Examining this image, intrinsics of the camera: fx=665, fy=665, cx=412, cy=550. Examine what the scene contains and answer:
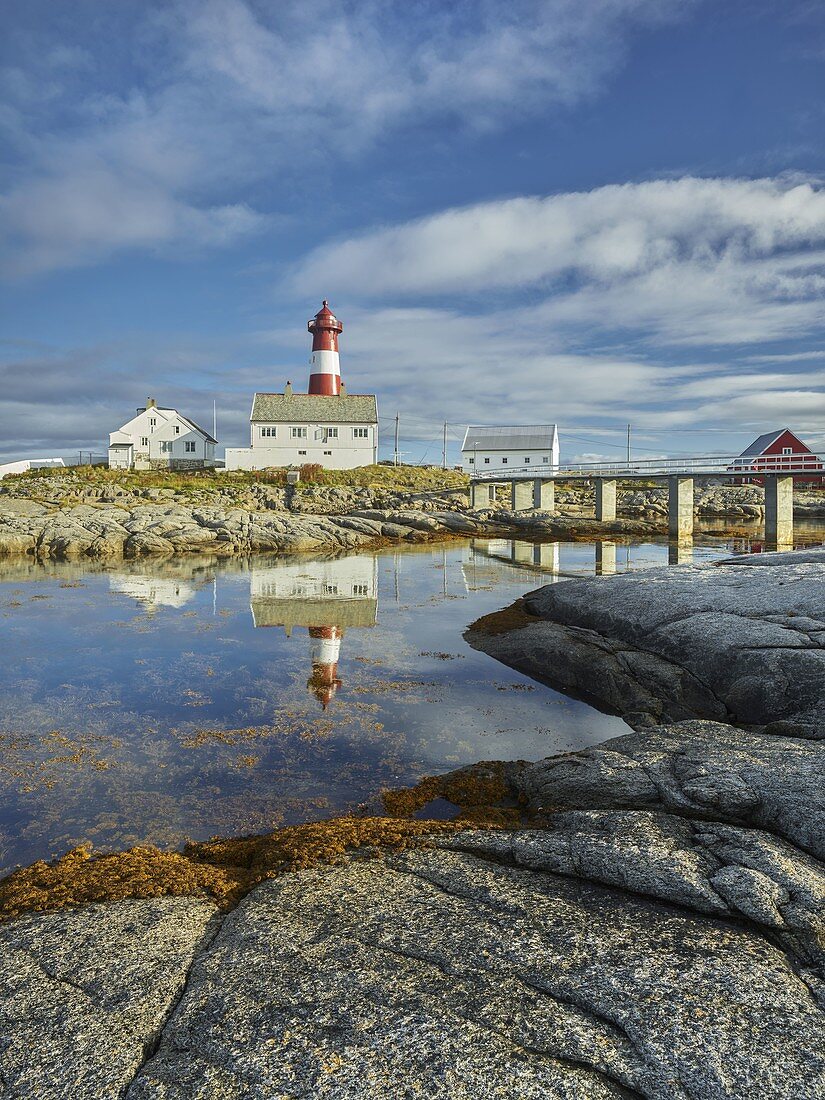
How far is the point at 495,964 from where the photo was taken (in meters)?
4.45

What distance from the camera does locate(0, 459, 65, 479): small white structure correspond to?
243 ft

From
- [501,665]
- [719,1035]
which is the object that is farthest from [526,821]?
[501,665]

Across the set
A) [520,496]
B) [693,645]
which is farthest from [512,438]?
[693,645]

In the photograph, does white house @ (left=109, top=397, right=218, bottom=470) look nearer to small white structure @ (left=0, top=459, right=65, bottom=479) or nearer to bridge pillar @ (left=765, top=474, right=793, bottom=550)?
small white structure @ (left=0, top=459, right=65, bottom=479)

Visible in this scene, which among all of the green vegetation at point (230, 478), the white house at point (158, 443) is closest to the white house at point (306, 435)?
the green vegetation at point (230, 478)

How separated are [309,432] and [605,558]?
4749 cm

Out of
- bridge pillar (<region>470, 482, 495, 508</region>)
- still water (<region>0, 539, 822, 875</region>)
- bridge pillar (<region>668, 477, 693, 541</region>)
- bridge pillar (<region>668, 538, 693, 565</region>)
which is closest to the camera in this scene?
still water (<region>0, 539, 822, 875</region>)

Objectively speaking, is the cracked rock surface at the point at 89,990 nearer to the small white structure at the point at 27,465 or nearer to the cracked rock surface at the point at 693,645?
the cracked rock surface at the point at 693,645

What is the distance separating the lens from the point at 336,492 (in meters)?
60.0

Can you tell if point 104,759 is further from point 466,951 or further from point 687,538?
point 687,538

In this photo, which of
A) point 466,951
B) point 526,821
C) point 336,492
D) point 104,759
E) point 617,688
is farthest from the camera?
point 336,492

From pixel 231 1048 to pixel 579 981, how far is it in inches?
85.0

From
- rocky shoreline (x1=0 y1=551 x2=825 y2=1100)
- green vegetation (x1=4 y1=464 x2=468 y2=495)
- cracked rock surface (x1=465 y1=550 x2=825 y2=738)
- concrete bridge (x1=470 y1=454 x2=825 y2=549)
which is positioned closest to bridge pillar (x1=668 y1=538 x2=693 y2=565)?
concrete bridge (x1=470 y1=454 x2=825 y2=549)

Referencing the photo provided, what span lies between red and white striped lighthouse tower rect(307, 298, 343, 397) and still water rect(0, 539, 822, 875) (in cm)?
5901
